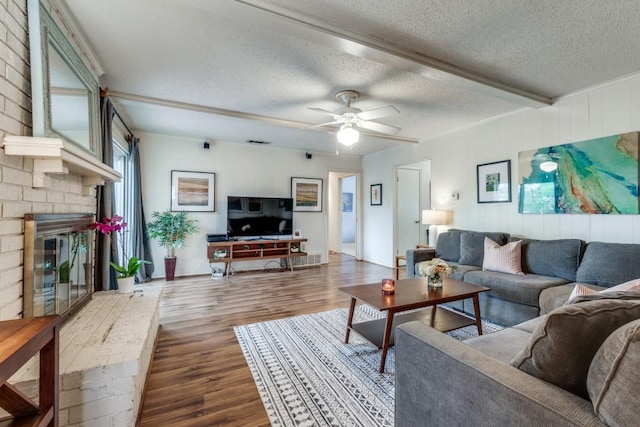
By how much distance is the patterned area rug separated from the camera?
1653mm

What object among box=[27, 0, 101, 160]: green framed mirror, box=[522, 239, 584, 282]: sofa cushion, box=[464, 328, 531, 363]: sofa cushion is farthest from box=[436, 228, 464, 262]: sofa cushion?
box=[27, 0, 101, 160]: green framed mirror

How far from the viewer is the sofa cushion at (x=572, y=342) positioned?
87 cm

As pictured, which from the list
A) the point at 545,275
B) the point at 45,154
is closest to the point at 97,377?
the point at 45,154

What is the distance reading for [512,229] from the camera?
3.81 meters

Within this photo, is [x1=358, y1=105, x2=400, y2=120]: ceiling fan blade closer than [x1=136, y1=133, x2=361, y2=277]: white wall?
Yes

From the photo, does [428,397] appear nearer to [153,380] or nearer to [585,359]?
[585,359]

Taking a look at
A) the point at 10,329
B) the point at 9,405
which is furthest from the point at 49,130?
the point at 9,405

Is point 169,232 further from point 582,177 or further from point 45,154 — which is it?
point 582,177

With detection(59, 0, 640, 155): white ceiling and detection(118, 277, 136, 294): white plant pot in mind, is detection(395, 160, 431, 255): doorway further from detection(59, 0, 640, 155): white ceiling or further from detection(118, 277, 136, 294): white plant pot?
detection(118, 277, 136, 294): white plant pot

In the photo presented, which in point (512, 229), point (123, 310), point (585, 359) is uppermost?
point (512, 229)

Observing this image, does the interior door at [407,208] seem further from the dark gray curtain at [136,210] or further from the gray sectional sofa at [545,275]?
the dark gray curtain at [136,210]

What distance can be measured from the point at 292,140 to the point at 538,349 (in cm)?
476

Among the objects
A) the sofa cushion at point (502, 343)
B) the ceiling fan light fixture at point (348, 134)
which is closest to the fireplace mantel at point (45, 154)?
the ceiling fan light fixture at point (348, 134)

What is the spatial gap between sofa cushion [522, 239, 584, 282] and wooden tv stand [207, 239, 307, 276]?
3.49m
